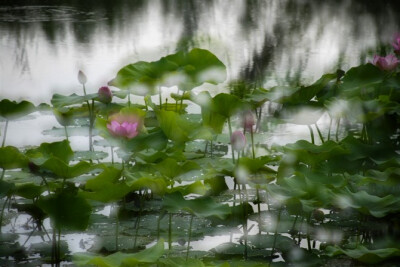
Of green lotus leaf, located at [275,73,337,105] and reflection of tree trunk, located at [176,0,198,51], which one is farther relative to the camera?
reflection of tree trunk, located at [176,0,198,51]

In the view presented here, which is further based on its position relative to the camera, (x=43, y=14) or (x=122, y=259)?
(x=43, y=14)

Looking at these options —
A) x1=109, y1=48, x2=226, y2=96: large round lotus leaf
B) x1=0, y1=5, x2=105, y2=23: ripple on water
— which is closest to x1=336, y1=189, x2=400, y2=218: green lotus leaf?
x1=109, y1=48, x2=226, y2=96: large round lotus leaf

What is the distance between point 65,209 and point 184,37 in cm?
256

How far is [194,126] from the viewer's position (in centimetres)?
170

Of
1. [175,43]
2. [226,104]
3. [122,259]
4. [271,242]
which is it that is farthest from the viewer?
[175,43]

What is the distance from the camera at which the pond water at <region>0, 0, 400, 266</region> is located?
2.31 meters

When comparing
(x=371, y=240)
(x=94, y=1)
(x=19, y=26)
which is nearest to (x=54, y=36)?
(x=19, y=26)

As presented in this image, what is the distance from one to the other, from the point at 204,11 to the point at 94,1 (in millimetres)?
896

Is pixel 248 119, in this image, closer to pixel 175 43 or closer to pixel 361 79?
pixel 361 79

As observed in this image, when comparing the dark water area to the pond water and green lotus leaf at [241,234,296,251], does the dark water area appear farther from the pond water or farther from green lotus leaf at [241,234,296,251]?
green lotus leaf at [241,234,296,251]

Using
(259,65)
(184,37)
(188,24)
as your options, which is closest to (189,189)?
(259,65)

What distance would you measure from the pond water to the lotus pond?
24 mm

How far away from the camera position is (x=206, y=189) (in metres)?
1.53

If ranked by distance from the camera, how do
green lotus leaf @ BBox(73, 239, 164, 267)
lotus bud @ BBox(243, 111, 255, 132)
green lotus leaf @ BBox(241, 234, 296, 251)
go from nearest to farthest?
green lotus leaf @ BBox(73, 239, 164, 267) → green lotus leaf @ BBox(241, 234, 296, 251) → lotus bud @ BBox(243, 111, 255, 132)
